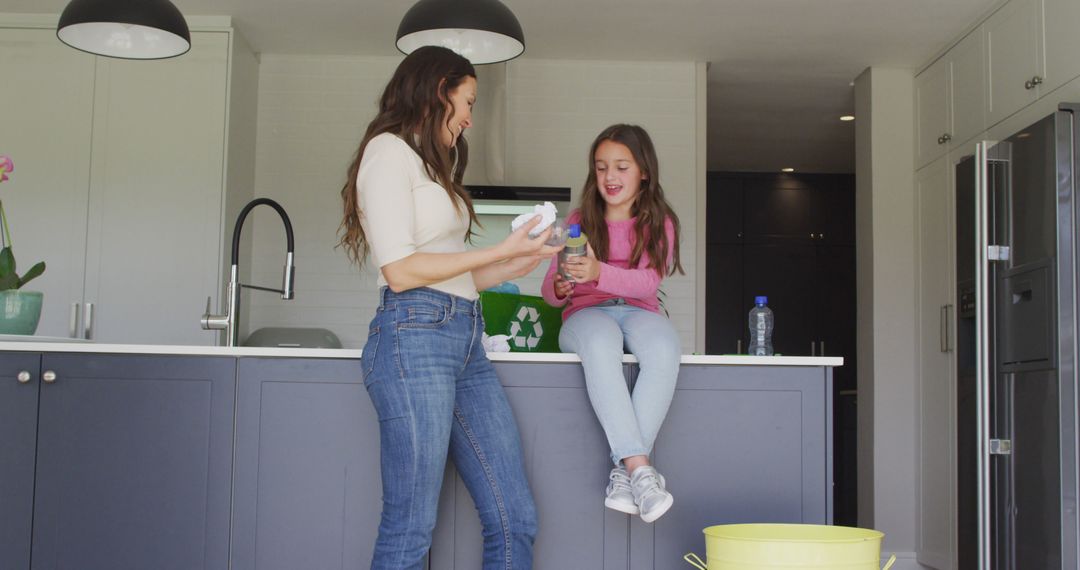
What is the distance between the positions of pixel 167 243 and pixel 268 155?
2.33 feet

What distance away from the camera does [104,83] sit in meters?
4.91

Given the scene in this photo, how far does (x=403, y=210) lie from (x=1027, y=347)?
2226 millimetres

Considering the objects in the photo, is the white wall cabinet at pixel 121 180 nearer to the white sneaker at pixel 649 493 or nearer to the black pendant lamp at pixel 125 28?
the black pendant lamp at pixel 125 28

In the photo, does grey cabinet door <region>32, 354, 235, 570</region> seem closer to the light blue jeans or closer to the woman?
the woman

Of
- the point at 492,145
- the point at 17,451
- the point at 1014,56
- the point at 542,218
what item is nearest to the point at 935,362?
the point at 1014,56

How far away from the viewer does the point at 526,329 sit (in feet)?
10.1

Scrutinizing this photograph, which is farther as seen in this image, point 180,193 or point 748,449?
point 180,193

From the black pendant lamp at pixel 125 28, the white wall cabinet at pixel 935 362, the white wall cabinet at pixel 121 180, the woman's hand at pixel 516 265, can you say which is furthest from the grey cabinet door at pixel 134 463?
the white wall cabinet at pixel 935 362

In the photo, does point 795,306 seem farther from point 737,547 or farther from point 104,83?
point 737,547

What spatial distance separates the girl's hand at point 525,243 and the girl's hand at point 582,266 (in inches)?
8.0

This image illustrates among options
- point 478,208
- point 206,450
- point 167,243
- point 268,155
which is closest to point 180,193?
point 167,243

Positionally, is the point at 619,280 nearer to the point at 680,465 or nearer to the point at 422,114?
the point at 680,465

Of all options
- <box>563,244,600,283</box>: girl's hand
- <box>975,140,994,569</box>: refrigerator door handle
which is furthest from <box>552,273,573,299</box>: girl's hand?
<box>975,140,994,569</box>: refrigerator door handle

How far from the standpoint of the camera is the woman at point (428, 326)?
6.50 ft
